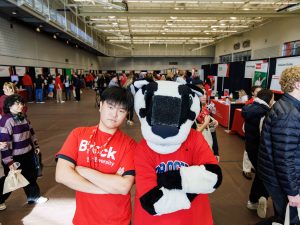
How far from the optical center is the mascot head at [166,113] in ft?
3.66

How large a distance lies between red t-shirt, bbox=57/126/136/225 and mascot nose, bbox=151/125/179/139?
34cm

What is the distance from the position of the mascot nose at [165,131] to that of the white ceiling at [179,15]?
999cm

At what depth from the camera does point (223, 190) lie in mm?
3436

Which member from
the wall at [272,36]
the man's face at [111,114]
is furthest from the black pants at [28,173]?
the wall at [272,36]

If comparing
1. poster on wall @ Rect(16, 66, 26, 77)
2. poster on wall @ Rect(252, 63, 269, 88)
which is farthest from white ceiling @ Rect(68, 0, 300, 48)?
poster on wall @ Rect(252, 63, 269, 88)

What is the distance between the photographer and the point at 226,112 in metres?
7.02

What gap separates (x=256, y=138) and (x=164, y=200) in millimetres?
2305

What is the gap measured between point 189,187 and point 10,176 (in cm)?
Result: 236

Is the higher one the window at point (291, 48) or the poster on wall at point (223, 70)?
the window at point (291, 48)

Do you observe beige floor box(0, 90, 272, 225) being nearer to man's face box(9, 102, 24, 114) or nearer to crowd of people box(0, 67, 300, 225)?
crowd of people box(0, 67, 300, 225)

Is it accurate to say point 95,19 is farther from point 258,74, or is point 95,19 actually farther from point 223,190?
point 223,190

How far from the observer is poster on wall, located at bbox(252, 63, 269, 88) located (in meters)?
6.54

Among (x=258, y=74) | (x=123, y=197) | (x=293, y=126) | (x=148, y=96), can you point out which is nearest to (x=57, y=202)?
(x=123, y=197)

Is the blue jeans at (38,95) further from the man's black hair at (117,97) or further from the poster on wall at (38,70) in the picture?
the man's black hair at (117,97)
